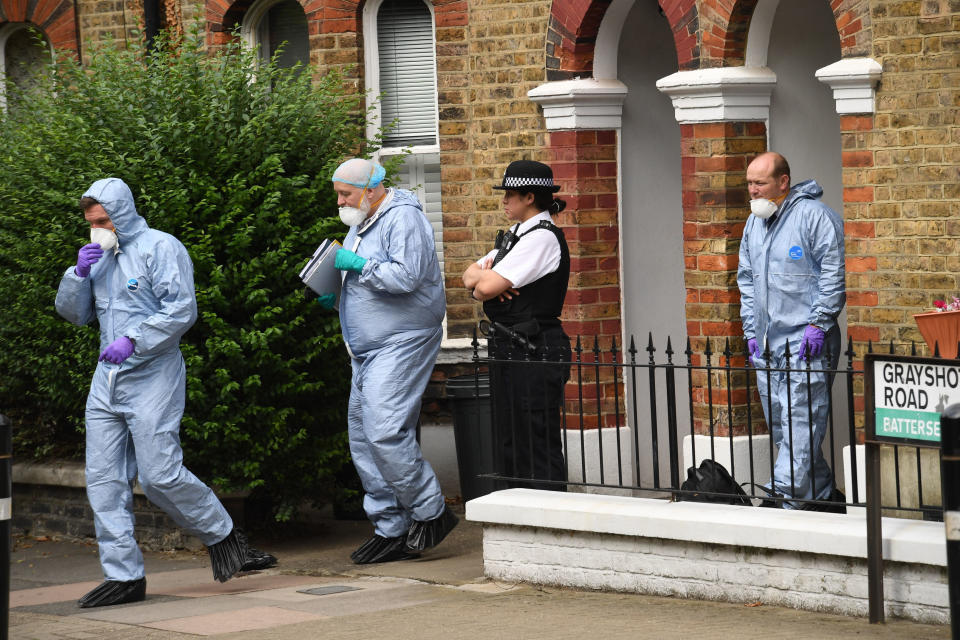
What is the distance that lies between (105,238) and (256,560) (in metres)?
1.83

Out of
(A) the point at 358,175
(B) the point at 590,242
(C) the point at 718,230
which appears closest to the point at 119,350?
(A) the point at 358,175

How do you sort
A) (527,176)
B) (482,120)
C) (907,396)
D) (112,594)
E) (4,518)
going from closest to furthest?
(4,518)
(907,396)
(112,594)
(527,176)
(482,120)

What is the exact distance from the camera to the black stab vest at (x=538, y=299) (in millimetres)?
8305

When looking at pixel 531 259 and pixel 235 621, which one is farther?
pixel 531 259

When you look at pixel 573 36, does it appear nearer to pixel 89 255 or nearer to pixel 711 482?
pixel 711 482

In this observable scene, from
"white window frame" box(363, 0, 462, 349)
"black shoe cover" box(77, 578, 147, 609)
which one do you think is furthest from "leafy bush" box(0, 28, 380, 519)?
"white window frame" box(363, 0, 462, 349)

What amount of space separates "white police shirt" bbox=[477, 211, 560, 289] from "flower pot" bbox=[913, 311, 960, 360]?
74.3 inches

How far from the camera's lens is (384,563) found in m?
8.48

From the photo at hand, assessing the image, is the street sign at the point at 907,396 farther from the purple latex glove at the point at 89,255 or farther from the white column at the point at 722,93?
the purple latex glove at the point at 89,255

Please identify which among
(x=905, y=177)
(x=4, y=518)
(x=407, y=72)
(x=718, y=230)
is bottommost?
(x=4, y=518)

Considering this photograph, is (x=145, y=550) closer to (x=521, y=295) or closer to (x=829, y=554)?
(x=521, y=295)

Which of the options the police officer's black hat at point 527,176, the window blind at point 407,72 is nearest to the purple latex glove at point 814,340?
the police officer's black hat at point 527,176

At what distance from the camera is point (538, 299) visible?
8320 mm

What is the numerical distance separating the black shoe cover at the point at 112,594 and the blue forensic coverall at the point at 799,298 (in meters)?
3.21
